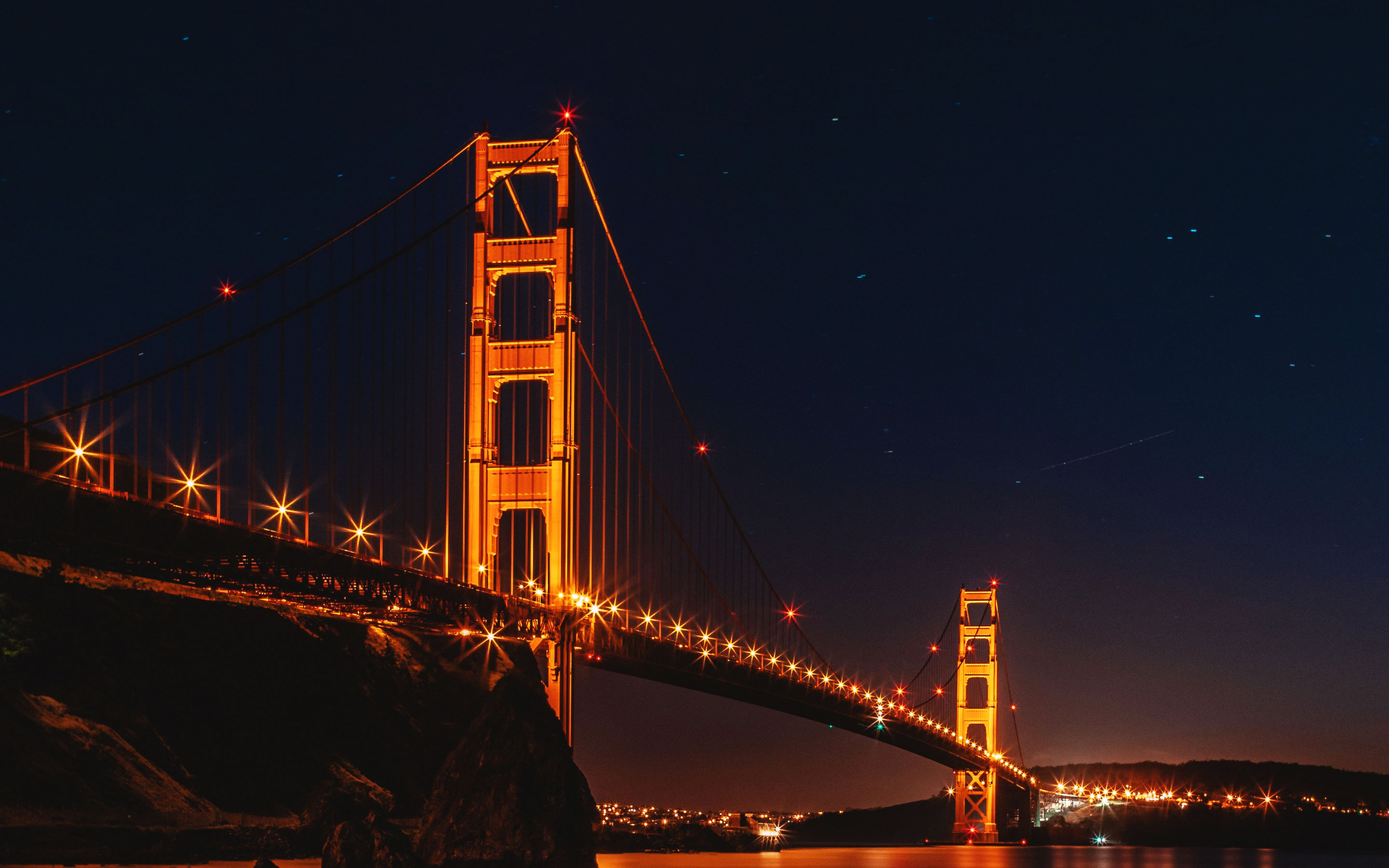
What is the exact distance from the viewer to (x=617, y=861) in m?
44.2

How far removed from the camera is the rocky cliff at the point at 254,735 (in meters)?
31.2

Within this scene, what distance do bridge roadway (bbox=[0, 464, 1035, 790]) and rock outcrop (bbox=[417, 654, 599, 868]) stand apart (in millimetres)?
6031

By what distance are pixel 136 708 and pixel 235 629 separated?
843 cm

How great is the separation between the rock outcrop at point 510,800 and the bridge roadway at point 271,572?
6.03 m

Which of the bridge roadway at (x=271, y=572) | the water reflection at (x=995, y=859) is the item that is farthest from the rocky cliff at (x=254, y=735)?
the water reflection at (x=995, y=859)

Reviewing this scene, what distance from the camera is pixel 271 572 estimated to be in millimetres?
34719

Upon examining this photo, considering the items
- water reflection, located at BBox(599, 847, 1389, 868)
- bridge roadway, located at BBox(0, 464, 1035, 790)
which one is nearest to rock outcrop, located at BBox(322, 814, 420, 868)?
bridge roadway, located at BBox(0, 464, 1035, 790)

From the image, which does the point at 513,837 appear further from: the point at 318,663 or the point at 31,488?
the point at 318,663

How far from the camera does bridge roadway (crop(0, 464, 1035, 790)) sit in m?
29.6

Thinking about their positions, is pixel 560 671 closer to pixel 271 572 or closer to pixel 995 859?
pixel 271 572

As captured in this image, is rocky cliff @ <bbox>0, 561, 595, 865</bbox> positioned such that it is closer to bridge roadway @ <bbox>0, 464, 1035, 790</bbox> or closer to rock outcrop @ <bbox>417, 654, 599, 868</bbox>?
rock outcrop @ <bbox>417, 654, 599, 868</bbox>

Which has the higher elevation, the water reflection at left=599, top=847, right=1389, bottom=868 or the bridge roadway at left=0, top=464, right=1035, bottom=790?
the bridge roadway at left=0, top=464, right=1035, bottom=790

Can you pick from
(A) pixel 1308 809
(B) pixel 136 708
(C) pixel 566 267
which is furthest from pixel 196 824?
(A) pixel 1308 809

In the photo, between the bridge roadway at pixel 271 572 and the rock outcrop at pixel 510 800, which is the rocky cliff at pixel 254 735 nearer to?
the rock outcrop at pixel 510 800
